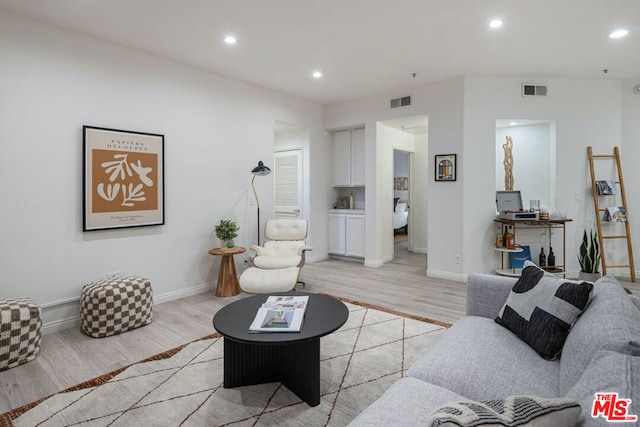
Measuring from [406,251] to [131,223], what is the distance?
5.17m

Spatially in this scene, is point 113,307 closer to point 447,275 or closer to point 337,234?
point 337,234

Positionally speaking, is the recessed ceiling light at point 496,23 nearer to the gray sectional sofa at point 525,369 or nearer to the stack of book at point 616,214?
the gray sectional sofa at point 525,369

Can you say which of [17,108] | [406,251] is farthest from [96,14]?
[406,251]

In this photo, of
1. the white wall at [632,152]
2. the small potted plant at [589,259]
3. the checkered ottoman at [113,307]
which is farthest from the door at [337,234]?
the white wall at [632,152]

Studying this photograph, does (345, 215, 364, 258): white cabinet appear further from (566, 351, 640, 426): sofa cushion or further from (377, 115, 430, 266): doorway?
(566, 351, 640, 426): sofa cushion

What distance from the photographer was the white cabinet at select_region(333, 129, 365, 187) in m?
5.96

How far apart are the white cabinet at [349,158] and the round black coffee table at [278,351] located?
12.7 feet

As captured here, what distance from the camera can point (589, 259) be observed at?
14.5 ft

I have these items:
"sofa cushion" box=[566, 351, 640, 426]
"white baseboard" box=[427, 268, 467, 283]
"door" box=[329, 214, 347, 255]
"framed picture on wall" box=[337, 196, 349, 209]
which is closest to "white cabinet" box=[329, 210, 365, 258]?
"door" box=[329, 214, 347, 255]

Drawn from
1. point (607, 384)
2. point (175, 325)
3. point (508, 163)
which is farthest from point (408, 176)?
point (607, 384)

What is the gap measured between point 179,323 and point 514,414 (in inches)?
121

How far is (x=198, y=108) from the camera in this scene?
13.8 feet

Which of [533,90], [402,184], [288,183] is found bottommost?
[288,183]

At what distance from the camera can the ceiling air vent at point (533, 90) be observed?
4570 mm
